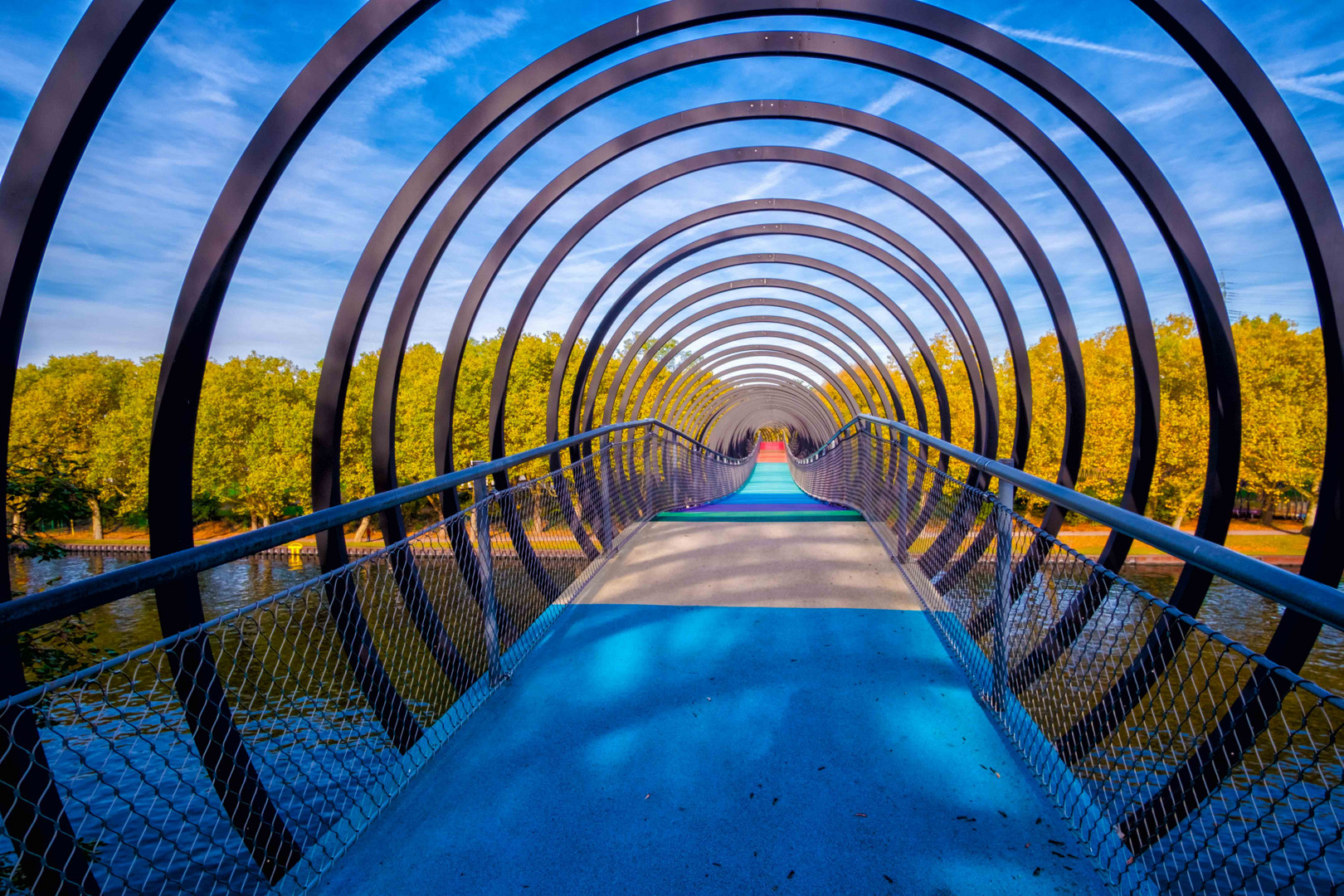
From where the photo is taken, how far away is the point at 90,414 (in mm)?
40031

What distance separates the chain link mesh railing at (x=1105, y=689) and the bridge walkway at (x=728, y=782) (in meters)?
0.15

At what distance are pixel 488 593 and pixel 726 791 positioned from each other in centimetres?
150

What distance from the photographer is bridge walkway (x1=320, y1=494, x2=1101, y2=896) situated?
82.1 inches

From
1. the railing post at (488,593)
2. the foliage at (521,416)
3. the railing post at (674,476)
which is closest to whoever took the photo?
the railing post at (488,593)

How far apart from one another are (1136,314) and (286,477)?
3456 centimetres

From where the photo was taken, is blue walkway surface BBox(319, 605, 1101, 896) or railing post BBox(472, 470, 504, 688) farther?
railing post BBox(472, 470, 504, 688)

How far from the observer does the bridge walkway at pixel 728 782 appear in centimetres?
209

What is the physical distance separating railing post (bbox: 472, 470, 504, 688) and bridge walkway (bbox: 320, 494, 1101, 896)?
0.45 ft

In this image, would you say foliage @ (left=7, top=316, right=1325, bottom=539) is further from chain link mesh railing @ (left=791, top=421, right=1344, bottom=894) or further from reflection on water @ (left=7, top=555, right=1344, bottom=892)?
chain link mesh railing @ (left=791, top=421, right=1344, bottom=894)

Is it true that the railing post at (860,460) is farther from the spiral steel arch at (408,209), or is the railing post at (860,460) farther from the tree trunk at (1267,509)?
the tree trunk at (1267,509)

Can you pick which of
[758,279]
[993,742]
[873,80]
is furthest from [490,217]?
[993,742]

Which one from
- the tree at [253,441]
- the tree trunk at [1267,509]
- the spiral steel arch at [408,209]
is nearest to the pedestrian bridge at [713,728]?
the spiral steel arch at [408,209]

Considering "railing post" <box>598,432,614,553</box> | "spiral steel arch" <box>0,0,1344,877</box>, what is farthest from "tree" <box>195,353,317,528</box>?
"spiral steel arch" <box>0,0,1344,877</box>

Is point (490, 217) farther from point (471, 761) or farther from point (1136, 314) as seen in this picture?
point (471, 761)
